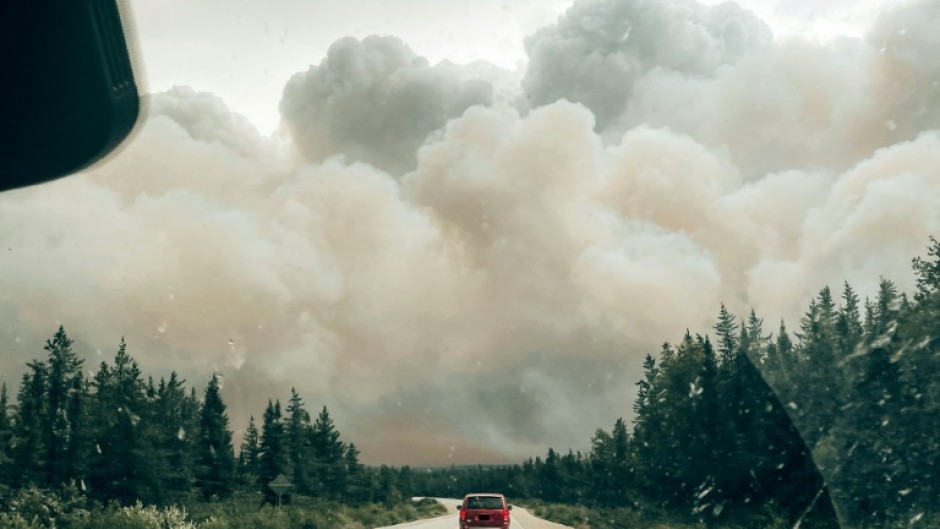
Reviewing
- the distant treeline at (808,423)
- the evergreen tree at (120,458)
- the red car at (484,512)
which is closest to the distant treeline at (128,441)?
the evergreen tree at (120,458)

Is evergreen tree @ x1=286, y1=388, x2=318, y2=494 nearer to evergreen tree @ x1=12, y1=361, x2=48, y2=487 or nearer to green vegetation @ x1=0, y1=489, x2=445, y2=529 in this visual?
evergreen tree @ x1=12, y1=361, x2=48, y2=487

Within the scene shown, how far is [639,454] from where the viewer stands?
101m

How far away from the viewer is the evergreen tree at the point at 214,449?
111m

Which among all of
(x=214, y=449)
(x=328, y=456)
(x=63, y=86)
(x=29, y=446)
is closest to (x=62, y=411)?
(x=29, y=446)

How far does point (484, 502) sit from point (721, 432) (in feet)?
138

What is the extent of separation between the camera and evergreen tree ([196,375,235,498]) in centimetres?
11081

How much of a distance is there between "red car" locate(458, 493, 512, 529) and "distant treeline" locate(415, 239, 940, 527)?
494 inches

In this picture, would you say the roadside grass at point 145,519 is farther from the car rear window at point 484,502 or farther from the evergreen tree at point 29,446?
the evergreen tree at point 29,446

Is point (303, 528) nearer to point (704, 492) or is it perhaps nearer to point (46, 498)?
point (46, 498)

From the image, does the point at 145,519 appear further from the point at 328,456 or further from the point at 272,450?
the point at 328,456

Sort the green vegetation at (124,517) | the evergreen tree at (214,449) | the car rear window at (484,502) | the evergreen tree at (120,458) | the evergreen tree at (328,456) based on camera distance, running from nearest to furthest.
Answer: the green vegetation at (124,517)
the car rear window at (484,502)
the evergreen tree at (120,458)
the evergreen tree at (214,449)
the evergreen tree at (328,456)

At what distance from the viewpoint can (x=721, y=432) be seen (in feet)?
253

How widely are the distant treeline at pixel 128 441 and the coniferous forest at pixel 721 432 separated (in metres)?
0.19

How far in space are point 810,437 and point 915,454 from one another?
13.3 m
